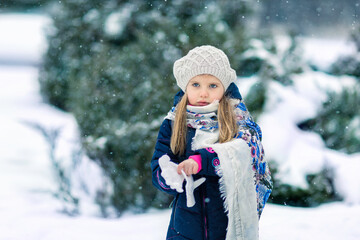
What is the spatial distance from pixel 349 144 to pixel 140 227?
336 cm

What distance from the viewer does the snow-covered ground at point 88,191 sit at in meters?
2.86

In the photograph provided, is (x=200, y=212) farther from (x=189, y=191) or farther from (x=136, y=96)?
(x=136, y=96)

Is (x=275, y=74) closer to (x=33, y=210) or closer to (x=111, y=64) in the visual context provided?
(x=111, y=64)

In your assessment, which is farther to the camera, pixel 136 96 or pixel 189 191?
pixel 136 96

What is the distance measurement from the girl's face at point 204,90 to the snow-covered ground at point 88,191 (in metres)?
1.38

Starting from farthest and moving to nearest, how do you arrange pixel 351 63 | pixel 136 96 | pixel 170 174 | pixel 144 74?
pixel 351 63 → pixel 144 74 → pixel 136 96 → pixel 170 174

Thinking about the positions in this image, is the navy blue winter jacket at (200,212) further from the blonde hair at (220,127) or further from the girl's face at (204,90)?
the girl's face at (204,90)

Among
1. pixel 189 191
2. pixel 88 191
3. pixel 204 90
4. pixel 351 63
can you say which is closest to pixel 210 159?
pixel 189 191

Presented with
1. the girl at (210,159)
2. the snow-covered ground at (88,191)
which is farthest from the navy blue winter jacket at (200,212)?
the snow-covered ground at (88,191)

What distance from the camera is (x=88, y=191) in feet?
14.2

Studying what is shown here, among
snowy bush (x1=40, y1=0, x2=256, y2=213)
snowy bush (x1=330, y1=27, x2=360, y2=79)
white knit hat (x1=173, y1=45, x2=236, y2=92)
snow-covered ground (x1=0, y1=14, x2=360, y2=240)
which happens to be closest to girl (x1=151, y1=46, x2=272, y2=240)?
white knit hat (x1=173, y1=45, x2=236, y2=92)

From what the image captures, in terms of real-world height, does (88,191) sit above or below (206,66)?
above

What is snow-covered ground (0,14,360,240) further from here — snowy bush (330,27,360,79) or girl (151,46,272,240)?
girl (151,46,272,240)

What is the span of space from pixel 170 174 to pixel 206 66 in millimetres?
532
